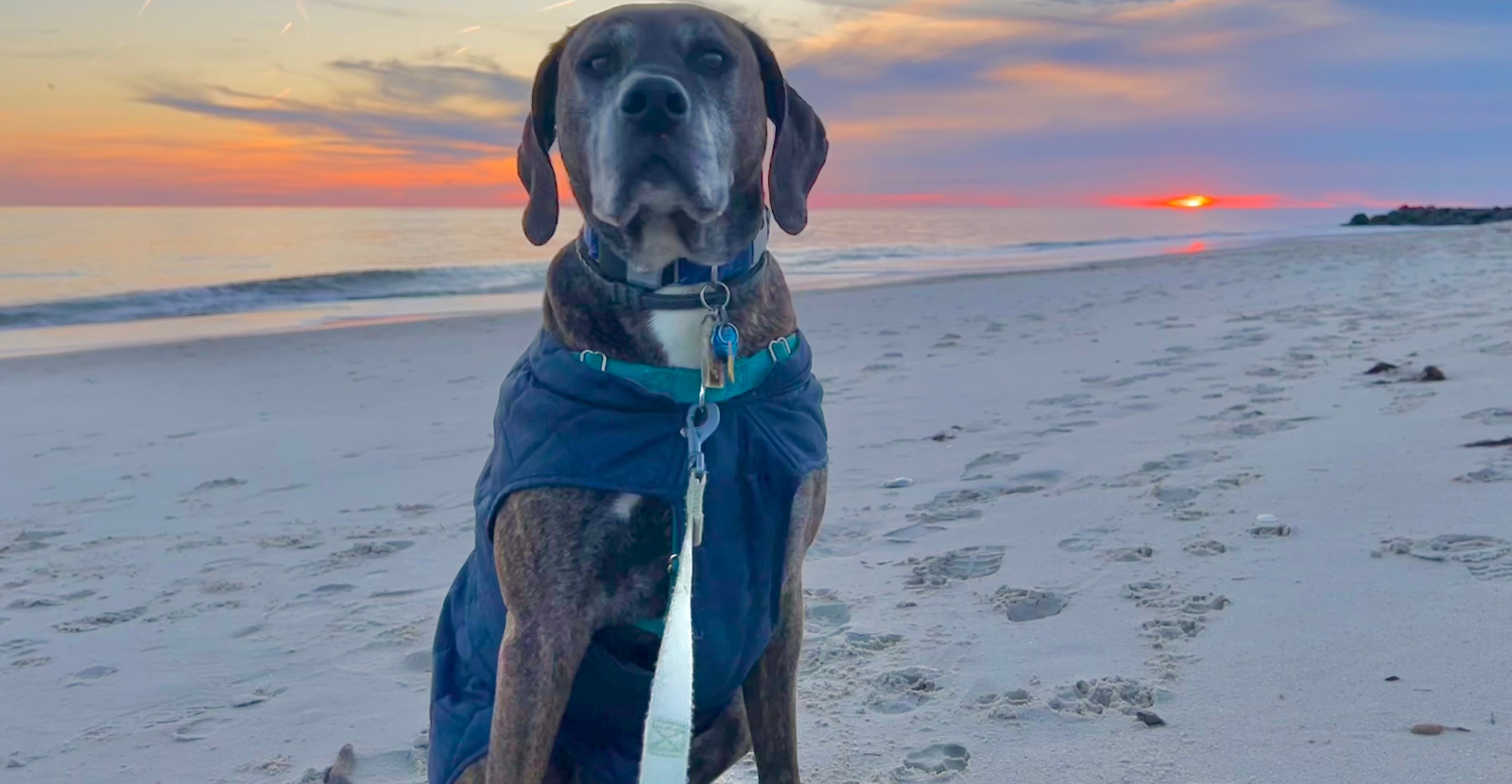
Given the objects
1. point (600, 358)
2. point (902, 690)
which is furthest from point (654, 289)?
point (902, 690)

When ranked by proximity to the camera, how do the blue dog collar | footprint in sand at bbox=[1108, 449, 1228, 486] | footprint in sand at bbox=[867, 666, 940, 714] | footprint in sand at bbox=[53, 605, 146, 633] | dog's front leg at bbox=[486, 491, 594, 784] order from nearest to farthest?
dog's front leg at bbox=[486, 491, 594, 784], the blue dog collar, footprint in sand at bbox=[867, 666, 940, 714], footprint in sand at bbox=[53, 605, 146, 633], footprint in sand at bbox=[1108, 449, 1228, 486]

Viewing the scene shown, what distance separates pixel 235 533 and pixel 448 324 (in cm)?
781

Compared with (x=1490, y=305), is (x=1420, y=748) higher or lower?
lower

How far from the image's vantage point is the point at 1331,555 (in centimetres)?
376

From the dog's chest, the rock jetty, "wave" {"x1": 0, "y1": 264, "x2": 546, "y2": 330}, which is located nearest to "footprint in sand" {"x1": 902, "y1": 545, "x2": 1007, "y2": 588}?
the dog's chest

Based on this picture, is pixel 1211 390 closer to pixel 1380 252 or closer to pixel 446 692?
pixel 446 692

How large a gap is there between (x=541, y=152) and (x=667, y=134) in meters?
0.44

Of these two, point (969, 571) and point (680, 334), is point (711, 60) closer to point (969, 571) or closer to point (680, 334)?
point (680, 334)

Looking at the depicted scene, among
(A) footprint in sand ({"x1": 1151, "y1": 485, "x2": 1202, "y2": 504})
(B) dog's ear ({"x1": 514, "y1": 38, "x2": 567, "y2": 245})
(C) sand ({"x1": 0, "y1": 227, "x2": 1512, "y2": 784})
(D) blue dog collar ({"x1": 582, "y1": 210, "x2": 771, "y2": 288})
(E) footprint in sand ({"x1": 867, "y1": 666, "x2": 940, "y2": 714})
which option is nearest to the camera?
(D) blue dog collar ({"x1": 582, "y1": 210, "x2": 771, "y2": 288})

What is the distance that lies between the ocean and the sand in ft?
22.0

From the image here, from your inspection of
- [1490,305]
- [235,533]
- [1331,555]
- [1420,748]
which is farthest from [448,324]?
[1420,748]

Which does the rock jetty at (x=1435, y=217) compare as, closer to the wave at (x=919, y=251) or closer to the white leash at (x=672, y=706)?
the wave at (x=919, y=251)

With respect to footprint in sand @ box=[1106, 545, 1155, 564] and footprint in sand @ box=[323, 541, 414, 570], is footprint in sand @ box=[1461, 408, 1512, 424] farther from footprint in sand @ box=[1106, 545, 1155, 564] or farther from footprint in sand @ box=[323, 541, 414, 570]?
footprint in sand @ box=[323, 541, 414, 570]

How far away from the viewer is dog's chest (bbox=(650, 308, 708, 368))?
7.77 ft
